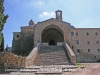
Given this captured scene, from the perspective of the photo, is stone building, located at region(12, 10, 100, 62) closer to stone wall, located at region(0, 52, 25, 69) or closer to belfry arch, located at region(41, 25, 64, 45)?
belfry arch, located at region(41, 25, 64, 45)

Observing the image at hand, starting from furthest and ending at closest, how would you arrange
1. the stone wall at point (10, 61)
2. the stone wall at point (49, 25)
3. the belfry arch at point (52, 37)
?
the belfry arch at point (52, 37)
the stone wall at point (49, 25)
the stone wall at point (10, 61)

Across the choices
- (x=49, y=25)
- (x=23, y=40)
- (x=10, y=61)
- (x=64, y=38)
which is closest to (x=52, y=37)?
(x=23, y=40)

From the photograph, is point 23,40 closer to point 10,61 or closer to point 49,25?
point 49,25

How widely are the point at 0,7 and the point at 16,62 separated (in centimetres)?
876

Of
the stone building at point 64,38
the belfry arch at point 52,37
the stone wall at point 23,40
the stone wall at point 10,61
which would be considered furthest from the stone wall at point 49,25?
the stone wall at point 10,61

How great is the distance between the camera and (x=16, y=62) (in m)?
17.0

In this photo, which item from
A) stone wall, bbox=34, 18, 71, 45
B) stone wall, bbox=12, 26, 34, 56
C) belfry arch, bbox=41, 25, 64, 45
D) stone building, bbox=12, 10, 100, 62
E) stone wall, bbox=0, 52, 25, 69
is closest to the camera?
stone wall, bbox=0, 52, 25, 69

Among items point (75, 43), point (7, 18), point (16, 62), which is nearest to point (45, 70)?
point (16, 62)

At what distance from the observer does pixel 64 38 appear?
34531 mm

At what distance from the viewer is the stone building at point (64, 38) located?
3459 centimetres

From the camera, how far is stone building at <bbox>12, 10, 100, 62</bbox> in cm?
3459

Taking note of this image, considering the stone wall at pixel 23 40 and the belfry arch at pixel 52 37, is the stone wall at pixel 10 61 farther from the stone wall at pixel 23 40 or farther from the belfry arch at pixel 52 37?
the belfry arch at pixel 52 37

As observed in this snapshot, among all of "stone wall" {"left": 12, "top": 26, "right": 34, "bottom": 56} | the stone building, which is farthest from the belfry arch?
"stone wall" {"left": 12, "top": 26, "right": 34, "bottom": 56}

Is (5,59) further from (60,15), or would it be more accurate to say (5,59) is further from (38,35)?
(60,15)
